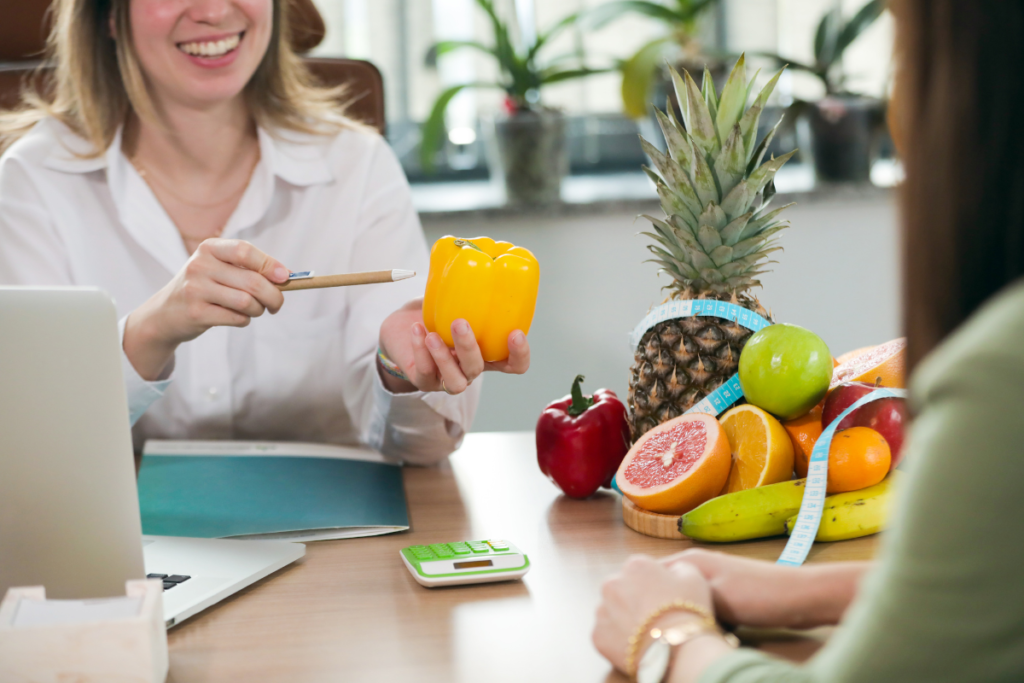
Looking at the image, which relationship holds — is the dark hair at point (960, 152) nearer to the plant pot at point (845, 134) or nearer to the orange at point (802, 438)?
the orange at point (802, 438)

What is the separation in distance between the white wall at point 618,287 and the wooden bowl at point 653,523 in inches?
63.2

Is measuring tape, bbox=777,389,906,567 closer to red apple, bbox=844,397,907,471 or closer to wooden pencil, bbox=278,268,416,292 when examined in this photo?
red apple, bbox=844,397,907,471

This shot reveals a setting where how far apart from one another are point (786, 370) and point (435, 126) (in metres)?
1.78

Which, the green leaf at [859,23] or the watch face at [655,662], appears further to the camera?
the green leaf at [859,23]

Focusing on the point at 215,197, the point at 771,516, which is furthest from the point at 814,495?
the point at 215,197

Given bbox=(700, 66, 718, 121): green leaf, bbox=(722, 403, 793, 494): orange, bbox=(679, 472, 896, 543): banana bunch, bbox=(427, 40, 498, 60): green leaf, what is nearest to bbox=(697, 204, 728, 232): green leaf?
bbox=(700, 66, 718, 121): green leaf

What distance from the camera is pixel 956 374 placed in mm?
432

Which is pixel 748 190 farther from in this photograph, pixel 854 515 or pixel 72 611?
pixel 72 611

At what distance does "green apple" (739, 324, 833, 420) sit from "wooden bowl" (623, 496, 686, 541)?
169mm

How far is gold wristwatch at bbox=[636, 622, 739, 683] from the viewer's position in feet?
2.13

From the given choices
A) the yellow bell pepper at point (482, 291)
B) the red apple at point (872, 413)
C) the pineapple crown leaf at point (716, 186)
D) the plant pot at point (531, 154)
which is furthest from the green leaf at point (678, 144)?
the plant pot at point (531, 154)

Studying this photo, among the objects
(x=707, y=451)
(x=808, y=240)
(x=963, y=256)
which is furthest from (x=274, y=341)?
(x=808, y=240)

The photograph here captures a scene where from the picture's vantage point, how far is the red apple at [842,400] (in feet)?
3.29

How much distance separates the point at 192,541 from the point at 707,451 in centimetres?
55
